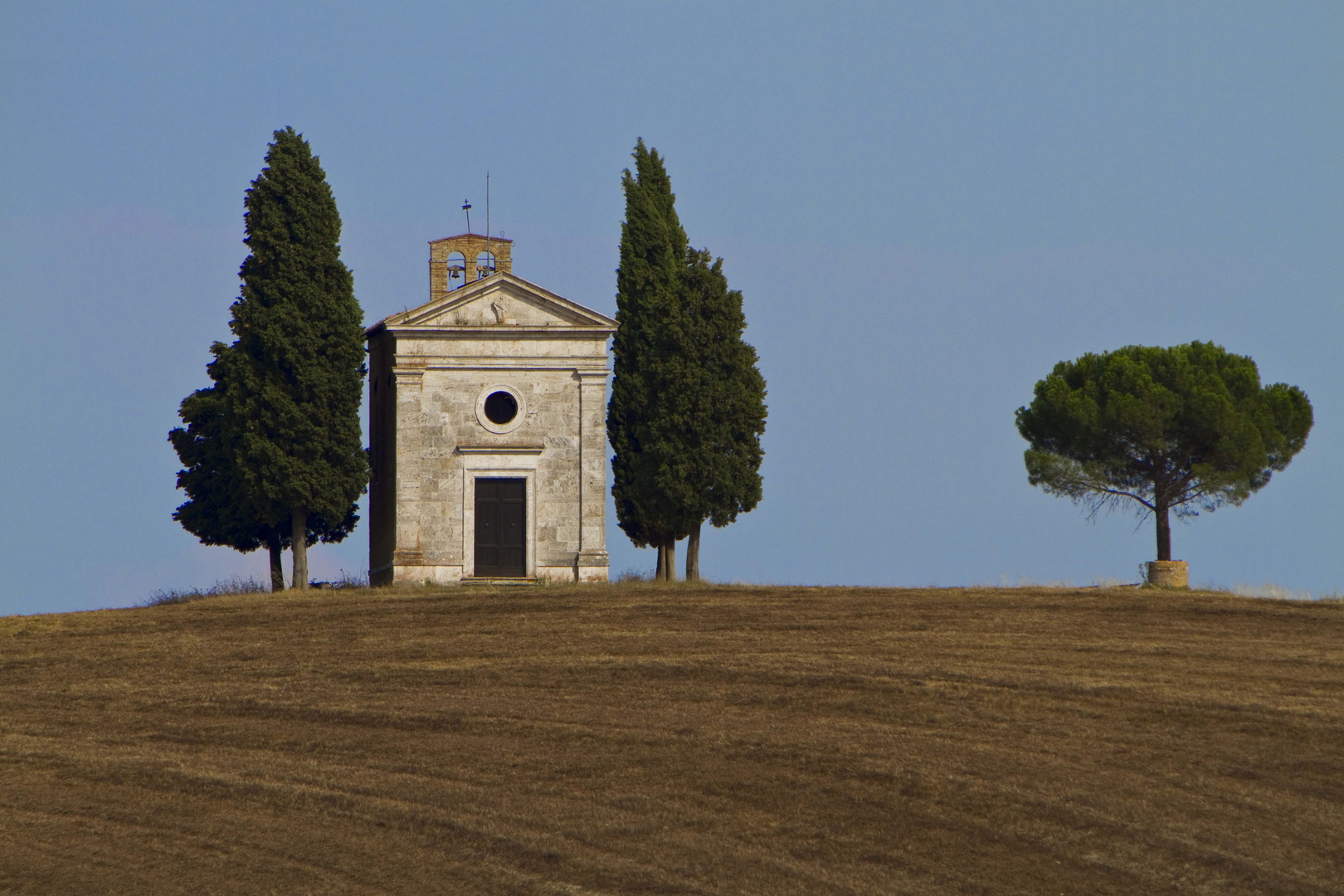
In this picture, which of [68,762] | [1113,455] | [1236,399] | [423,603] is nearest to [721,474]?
[423,603]

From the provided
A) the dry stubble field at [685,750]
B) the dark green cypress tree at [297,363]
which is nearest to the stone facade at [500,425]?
the dark green cypress tree at [297,363]

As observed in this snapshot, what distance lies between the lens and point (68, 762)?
2252 centimetres

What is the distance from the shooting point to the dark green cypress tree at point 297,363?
35.7m

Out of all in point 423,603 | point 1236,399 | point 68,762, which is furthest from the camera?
point 1236,399

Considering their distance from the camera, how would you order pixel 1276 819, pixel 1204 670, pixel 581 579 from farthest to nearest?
pixel 581 579
pixel 1204 670
pixel 1276 819

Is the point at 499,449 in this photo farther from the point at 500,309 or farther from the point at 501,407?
the point at 500,309

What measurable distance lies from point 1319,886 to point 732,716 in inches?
338

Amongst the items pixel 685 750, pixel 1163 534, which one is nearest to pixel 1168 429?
pixel 1163 534

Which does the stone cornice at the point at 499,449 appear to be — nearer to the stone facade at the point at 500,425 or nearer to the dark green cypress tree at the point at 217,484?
the stone facade at the point at 500,425

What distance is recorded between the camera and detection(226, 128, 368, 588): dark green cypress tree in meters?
35.7

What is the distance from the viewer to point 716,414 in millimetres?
36844

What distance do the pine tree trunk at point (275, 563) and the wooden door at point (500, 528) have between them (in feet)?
15.3

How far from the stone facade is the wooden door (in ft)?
0.48

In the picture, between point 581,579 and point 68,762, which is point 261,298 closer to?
point 581,579
